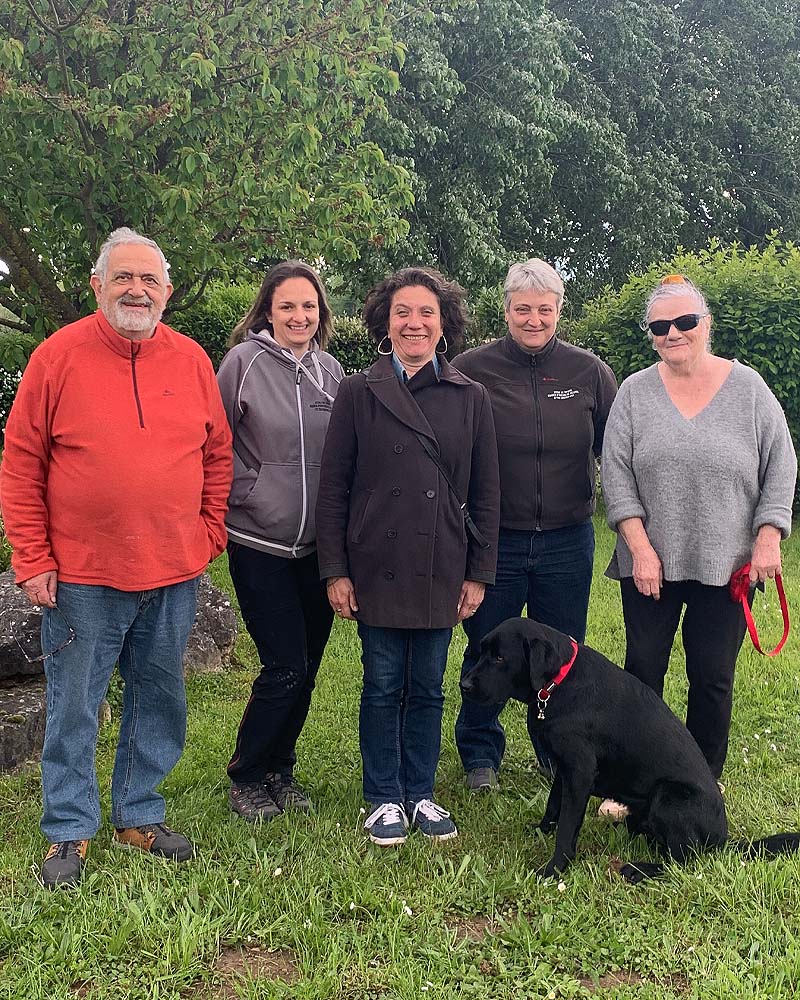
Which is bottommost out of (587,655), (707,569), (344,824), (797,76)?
(344,824)

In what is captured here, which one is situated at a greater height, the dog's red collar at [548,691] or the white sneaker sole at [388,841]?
the dog's red collar at [548,691]

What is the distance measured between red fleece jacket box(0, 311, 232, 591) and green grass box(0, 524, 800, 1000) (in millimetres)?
1106

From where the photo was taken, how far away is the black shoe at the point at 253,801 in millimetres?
3736

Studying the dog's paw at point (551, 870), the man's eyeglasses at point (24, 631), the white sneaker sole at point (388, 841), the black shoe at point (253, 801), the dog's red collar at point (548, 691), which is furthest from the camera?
the man's eyeglasses at point (24, 631)

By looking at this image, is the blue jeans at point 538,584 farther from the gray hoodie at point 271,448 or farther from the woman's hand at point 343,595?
the gray hoodie at point 271,448

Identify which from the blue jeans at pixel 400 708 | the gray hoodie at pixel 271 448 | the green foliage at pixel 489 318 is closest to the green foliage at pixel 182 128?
the gray hoodie at pixel 271 448

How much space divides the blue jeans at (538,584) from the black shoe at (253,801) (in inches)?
38.5

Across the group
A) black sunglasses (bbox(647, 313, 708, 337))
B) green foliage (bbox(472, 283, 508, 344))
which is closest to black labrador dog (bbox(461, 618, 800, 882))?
black sunglasses (bbox(647, 313, 708, 337))

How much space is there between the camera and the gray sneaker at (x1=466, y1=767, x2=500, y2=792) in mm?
4078

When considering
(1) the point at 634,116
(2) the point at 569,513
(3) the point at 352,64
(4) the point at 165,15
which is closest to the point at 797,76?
(1) the point at 634,116

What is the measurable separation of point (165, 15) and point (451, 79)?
385 inches

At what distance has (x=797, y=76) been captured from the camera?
1928 centimetres

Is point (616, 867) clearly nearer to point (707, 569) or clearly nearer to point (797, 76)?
point (707, 569)

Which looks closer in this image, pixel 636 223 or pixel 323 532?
pixel 323 532
